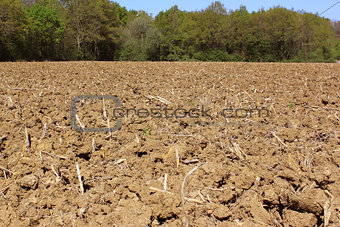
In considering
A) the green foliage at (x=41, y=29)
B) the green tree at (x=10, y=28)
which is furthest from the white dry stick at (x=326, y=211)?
the green foliage at (x=41, y=29)

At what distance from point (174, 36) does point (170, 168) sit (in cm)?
4480

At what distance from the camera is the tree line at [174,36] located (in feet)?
127

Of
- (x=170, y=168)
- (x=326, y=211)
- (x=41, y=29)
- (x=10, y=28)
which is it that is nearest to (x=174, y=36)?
(x=41, y=29)

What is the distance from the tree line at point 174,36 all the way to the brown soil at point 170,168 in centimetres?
3643

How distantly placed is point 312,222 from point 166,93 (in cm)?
457

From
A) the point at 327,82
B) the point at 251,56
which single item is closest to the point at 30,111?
the point at 327,82

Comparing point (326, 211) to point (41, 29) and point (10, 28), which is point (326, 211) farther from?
point (41, 29)

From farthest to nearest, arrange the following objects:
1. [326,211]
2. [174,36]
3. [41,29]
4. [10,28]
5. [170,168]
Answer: [174,36]
[41,29]
[10,28]
[170,168]
[326,211]

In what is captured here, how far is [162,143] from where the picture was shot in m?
4.15

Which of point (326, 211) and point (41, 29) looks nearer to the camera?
point (326, 211)

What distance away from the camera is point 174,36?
4619 cm

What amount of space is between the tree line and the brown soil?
1434 inches

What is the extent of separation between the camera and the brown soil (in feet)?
9.86

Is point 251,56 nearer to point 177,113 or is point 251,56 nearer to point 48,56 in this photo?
point 48,56
